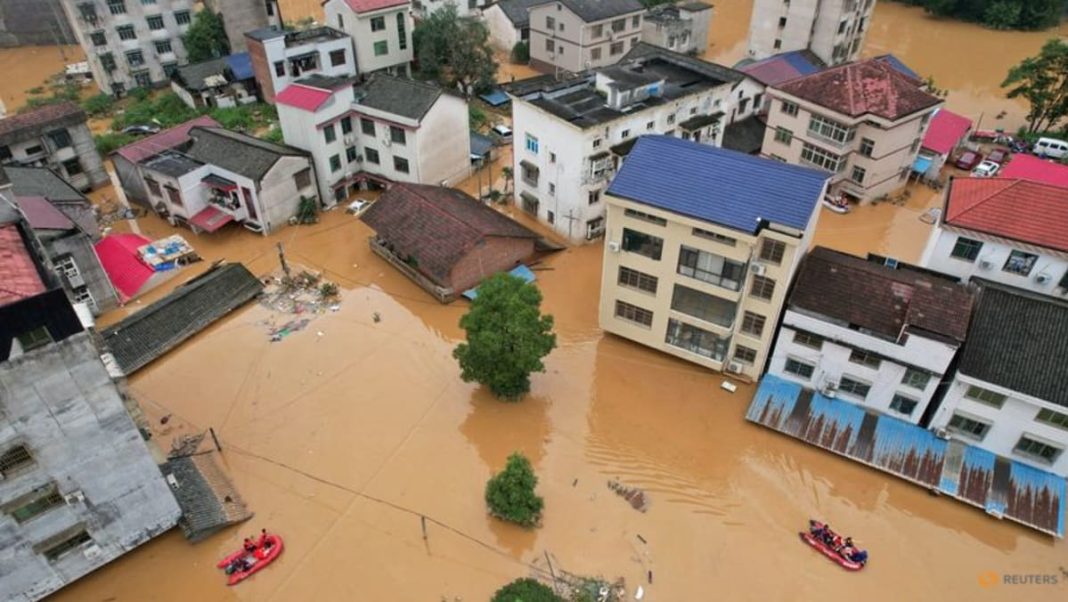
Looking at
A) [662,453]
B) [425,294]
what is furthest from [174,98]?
[662,453]

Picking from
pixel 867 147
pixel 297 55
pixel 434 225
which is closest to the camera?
pixel 434 225

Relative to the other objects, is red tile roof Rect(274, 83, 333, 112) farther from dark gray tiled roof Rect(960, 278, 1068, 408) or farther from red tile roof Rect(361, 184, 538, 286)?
dark gray tiled roof Rect(960, 278, 1068, 408)

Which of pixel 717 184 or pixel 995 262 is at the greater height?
pixel 717 184

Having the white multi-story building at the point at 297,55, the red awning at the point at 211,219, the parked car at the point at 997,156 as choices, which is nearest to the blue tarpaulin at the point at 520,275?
the red awning at the point at 211,219

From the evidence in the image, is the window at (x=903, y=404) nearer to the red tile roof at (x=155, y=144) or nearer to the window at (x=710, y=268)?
the window at (x=710, y=268)

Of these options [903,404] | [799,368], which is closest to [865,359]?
[903,404]

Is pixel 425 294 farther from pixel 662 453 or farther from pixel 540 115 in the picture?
pixel 662 453

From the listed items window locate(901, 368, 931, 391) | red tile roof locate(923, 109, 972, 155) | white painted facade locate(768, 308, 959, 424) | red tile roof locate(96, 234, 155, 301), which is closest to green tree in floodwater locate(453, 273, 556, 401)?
white painted facade locate(768, 308, 959, 424)

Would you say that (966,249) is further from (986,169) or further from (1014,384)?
(986,169)
